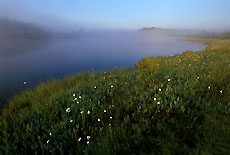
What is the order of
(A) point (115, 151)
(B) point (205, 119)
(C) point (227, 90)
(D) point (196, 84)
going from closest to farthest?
1. (A) point (115, 151)
2. (B) point (205, 119)
3. (C) point (227, 90)
4. (D) point (196, 84)

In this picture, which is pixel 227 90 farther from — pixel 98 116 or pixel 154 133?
pixel 98 116

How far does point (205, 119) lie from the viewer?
314cm

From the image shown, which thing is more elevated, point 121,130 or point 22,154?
point 121,130

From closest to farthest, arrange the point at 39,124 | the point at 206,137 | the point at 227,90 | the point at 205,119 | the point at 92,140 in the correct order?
the point at 206,137, the point at 92,140, the point at 205,119, the point at 39,124, the point at 227,90

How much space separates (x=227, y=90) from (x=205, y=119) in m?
2.33

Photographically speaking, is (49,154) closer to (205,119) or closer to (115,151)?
(115,151)

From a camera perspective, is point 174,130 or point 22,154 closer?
point 22,154

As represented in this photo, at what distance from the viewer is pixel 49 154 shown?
2643mm

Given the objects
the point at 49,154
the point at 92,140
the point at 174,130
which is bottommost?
the point at 49,154

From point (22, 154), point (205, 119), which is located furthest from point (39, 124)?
point (205, 119)

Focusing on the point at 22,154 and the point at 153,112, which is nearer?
the point at 22,154

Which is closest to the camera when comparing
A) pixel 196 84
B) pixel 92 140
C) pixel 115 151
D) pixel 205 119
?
pixel 115 151

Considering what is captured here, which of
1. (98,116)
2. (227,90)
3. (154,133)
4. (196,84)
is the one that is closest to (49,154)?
(98,116)

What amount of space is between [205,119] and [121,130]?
7.36 feet
